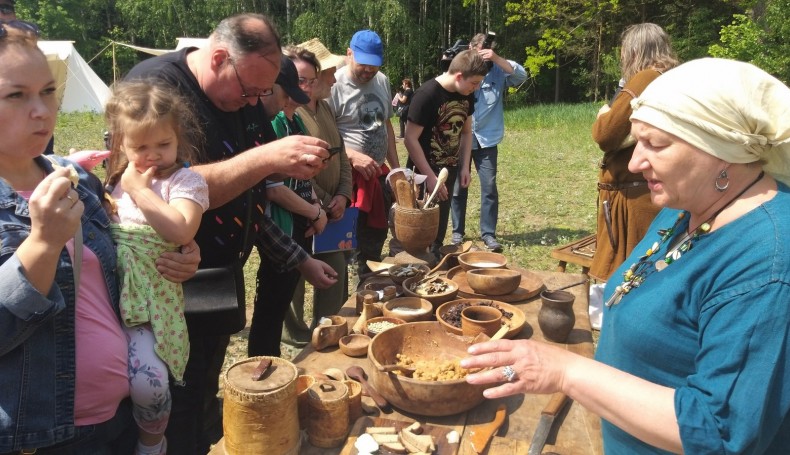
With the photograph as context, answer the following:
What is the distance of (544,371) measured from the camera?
4.46 feet

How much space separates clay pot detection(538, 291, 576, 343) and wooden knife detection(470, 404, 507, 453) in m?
0.60

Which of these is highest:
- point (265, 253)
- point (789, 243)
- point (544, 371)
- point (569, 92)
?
point (789, 243)

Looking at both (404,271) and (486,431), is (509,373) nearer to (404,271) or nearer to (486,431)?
(486,431)

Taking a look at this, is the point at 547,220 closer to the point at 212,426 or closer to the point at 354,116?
the point at 354,116

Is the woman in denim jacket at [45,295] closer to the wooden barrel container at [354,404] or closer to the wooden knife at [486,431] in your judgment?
the wooden barrel container at [354,404]

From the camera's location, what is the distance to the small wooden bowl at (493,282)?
8.82ft

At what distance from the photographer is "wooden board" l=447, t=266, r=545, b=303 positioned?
2.76m

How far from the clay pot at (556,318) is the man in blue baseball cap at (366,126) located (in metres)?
2.10

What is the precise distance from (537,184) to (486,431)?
838 centimetres

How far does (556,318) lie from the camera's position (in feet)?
7.59

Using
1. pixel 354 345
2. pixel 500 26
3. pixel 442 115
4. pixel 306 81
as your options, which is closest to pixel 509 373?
pixel 354 345

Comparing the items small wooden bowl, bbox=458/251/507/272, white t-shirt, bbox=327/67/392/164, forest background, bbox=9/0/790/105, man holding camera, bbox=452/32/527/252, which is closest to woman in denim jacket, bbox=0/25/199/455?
small wooden bowl, bbox=458/251/507/272

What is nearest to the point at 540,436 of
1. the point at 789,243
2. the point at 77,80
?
the point at 789,243

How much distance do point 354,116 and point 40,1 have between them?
42.8m
